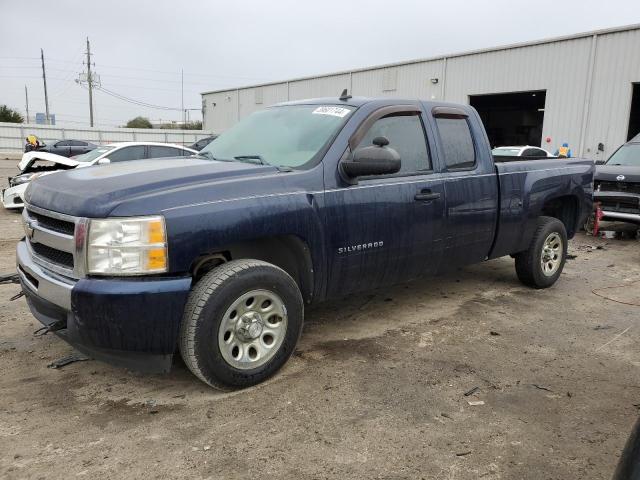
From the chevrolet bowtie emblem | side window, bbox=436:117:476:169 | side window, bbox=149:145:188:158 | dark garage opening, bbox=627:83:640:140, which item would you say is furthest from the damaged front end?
dark garage opening, bbox=627:83:640:140

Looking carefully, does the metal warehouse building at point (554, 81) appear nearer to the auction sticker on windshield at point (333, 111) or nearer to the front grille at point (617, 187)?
the front grille at point (617, 187)

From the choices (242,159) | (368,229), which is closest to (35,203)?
(242,159)

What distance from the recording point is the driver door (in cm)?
377

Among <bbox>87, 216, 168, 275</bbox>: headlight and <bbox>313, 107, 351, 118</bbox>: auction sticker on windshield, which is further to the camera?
<bbox>313, 107, 351, 118</bbox>: auction sticker on windshield

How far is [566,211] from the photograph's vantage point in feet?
20.6

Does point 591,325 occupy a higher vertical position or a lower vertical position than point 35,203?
lower

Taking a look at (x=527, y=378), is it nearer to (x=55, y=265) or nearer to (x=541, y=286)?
(x=541, y=286)

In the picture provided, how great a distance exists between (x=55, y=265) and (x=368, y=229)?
82.6 inches

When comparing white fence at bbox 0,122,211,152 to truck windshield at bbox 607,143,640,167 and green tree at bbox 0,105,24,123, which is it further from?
truck windshield at bbox 607,143,640,167

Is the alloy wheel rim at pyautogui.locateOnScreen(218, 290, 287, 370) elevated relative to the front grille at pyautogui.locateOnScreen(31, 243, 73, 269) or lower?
lower

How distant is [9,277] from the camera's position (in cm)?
476

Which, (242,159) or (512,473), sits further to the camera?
(242,159)

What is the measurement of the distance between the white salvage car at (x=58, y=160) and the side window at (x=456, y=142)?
590cm

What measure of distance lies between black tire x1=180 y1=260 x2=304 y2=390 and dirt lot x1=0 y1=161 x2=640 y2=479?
5.8 inches
